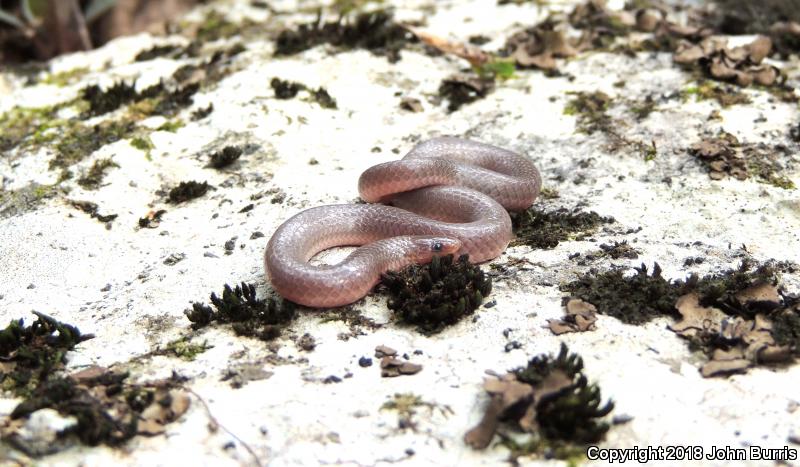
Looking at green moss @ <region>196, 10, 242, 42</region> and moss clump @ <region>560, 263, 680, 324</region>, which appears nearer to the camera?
moss clump @ <region>560, 263, 680, 324</region>

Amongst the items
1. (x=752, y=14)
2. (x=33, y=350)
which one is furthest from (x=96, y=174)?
(x=752, y=14)

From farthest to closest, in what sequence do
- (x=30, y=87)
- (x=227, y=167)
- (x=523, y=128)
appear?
1. (x=30, y=87)
2. (x=523, y=128)
3. (x=227, y=167)

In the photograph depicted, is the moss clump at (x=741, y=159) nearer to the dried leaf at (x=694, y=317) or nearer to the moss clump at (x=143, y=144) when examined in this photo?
the dried leaf at (x=694, y=317)

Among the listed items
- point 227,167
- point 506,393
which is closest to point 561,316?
point 506,393

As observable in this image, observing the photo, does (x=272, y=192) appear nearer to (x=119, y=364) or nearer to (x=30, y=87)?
(x=119, y=364)

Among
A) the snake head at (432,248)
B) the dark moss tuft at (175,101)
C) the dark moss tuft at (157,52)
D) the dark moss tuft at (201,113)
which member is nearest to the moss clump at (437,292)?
the snake head at (432,248)

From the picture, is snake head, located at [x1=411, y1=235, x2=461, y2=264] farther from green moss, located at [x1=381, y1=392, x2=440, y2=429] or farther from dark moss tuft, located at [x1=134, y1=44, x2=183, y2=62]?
dark moss tuft, located at [x1=134, y1=44, x2=183, y2=62]

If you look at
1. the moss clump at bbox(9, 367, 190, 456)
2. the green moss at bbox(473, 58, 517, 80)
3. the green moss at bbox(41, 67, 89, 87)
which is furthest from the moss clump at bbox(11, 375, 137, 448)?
the green moss at bbox(41, 67, 89, 87)
